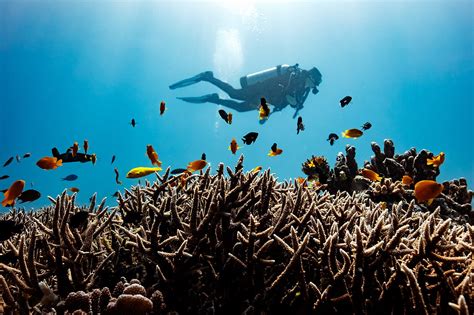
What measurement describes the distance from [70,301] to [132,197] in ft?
5.92

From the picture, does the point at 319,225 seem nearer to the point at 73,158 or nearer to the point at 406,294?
the point at 406,294

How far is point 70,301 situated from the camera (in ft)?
5.58

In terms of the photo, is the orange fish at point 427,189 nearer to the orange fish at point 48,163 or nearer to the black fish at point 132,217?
the black fish at point 132,217

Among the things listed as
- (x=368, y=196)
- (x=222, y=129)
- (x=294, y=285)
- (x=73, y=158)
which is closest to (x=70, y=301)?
(x=294, y=285)

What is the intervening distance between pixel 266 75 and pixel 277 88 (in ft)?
4.89

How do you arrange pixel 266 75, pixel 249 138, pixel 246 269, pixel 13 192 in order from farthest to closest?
pixel 266 75 → pixel 249 138 → pixel 13 192 → pixel 246 269

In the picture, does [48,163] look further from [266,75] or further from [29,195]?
[266,75]

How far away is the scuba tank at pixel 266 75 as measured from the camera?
25622 millimetres

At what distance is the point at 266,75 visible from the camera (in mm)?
26281

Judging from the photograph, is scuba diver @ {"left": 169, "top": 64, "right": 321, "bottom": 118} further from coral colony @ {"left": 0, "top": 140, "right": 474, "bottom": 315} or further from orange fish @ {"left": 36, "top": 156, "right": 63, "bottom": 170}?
coral colony @ {"left": 0, "top": 140, "right": 474, "bottom": 315}

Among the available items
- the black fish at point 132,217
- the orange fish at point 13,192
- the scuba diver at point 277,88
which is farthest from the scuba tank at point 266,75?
the black fish at point 132,217

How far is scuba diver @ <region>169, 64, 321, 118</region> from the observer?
25250mm

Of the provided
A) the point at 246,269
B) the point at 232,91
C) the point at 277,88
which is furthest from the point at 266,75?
the point at 246,269

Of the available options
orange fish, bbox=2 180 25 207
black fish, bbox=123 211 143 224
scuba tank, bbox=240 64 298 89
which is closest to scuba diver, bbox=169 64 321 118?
scuba tank, bbox=240 64 298 89
